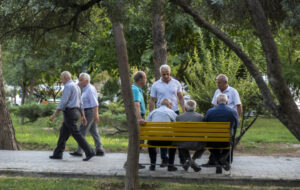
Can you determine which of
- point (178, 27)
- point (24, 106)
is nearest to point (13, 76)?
point (24, 106)

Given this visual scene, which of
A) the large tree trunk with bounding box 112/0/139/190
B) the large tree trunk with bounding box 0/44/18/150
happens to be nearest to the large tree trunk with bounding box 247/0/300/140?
the large tree trunk with bounding box 112/0/139/190

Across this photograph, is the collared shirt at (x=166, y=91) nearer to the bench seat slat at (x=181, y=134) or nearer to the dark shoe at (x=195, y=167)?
the bench seat slat at (x=181, y=134)

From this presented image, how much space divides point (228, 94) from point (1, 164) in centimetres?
456

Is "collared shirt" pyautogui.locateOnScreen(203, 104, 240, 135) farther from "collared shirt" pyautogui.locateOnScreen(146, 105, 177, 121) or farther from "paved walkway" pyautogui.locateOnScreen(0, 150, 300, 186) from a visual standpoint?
"paved walkway" pyautogui.locateOnScreen(0, 150, 300, 186)

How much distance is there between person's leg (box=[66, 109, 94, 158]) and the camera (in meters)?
10.5

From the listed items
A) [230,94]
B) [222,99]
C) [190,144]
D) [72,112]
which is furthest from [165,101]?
[72,112]

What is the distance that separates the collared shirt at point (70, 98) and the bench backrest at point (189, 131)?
219cm

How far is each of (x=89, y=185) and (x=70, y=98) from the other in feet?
10.1

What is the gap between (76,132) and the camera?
1052 cm

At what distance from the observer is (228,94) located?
9.95m

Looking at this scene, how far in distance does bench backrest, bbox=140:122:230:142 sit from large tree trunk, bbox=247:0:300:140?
7.10ft

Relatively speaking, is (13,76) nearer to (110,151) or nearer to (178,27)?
(178,27)

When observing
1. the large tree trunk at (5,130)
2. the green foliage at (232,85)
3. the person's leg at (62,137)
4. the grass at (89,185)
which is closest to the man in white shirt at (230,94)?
the grass at (89,185)

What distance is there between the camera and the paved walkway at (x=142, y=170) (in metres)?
8.62
